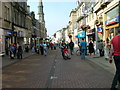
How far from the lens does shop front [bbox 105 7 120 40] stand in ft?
65.8

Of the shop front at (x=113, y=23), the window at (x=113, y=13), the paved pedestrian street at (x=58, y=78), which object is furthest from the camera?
the window at (x=113, y=13)

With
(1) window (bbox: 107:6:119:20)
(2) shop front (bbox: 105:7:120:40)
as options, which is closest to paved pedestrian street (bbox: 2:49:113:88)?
(2) shop front (bbox: 105:7:120:40)

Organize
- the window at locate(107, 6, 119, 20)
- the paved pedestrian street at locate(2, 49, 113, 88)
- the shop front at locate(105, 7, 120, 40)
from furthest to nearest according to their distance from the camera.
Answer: the window at locate(107, 6, 119, 20) → the shop front at locate(105, 7, 120, 40) → the paved pedestrian street at locate(2, 49, 113, 88)

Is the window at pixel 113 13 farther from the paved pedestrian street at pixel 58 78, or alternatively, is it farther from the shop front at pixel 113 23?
the paved pedestrian street at pixel 58 78

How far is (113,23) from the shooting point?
21.6m

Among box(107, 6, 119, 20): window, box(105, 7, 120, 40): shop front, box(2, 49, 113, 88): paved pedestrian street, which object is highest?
box(107, 6, 119, 20): window

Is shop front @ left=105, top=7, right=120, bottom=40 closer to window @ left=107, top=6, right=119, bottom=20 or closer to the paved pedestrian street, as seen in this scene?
window @ left=107, top=6, right=119, bottom=20

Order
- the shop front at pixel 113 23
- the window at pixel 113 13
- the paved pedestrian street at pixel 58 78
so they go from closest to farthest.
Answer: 1. the paved pedestrian street at pixel 58 78
2. the shop front at pixel 113 23
3. the window at pixel 113 13

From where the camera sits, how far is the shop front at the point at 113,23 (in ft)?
65.8

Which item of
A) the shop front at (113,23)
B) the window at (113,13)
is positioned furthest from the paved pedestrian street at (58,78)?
the window at (113,13)

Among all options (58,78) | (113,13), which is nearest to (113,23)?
(113,13)

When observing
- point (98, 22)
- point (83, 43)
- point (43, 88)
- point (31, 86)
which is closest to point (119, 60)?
point (43, 88)

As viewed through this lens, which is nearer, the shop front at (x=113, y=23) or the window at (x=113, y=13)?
the shop front at (x=113, y=23)

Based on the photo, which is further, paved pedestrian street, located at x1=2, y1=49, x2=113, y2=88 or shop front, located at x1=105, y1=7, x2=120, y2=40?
shop front, located at x1=105, y1=7, x2=120, y2=40
